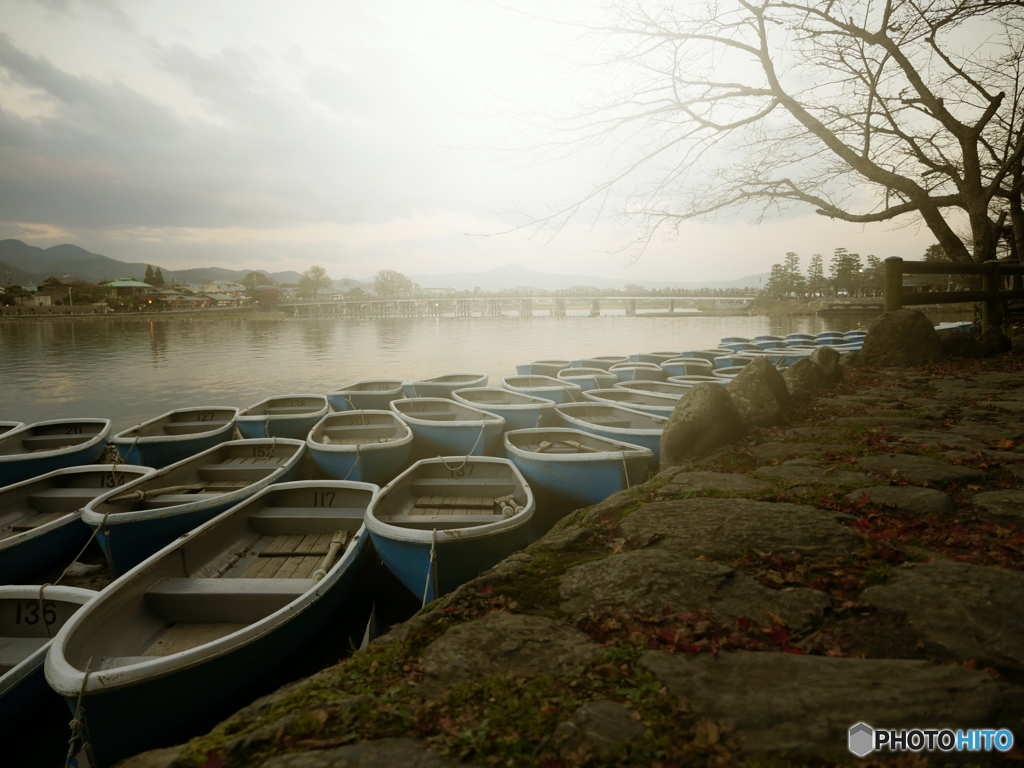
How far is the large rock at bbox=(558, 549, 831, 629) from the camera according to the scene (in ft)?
8.48

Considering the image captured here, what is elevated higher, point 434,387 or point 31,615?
point 434,387

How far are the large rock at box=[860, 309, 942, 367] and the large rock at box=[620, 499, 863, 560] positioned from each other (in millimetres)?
9226

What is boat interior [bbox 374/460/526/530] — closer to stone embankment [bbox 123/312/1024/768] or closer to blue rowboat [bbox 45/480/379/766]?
blue rowboat [bbox 45/480/379/766]

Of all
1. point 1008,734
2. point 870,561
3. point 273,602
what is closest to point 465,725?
point 1008,734

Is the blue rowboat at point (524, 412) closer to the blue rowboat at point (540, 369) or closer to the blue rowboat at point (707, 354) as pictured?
the blue rowboat at point (540, 369)

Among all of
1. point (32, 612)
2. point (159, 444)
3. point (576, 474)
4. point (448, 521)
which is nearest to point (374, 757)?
point (448, 521)

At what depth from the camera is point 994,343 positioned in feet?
35.0

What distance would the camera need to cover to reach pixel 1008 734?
5.47 ft

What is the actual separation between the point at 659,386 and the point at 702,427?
9382 millimetres

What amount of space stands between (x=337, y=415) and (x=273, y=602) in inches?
314

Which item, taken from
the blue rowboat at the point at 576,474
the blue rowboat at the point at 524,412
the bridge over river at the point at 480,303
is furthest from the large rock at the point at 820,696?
the bridge over river at the point at 480,303

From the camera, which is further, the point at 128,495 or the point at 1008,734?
the point at 128,495

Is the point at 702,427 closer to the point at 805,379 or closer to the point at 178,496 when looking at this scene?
the point at 805,379

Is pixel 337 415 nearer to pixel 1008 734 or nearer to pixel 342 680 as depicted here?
pixel 342 680
